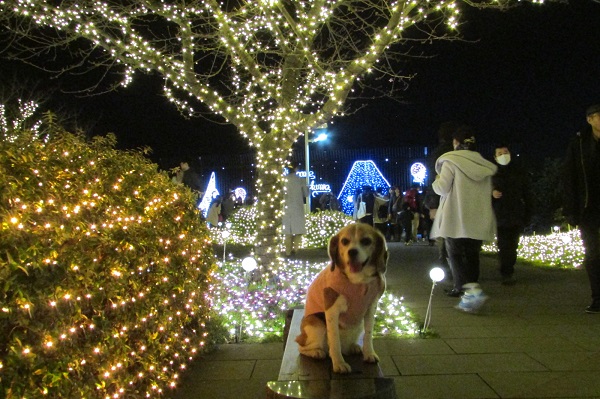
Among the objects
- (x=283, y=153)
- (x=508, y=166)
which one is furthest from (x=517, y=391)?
(x=283, y=153)

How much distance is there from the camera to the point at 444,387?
416cm

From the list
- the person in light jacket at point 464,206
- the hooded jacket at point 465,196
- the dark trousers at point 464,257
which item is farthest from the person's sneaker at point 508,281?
the hooded jacket at point 465,196

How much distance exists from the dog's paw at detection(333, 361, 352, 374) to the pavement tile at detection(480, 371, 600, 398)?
1.53m

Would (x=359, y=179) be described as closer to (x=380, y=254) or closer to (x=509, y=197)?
(x=509, y=197)

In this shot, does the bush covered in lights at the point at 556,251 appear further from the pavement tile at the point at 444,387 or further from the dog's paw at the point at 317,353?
the dog's paw at the point at 317,353

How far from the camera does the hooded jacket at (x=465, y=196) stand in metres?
6.81

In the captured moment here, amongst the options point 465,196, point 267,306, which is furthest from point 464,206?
point 267,306

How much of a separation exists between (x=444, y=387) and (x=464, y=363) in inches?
23.9

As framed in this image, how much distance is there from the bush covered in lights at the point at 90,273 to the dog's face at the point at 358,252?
116 cm

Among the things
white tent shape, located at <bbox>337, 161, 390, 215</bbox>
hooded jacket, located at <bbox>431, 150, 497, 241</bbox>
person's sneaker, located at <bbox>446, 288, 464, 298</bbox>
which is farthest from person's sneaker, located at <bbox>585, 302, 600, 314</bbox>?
white tent shape, located at <bbox>337, 161, 390, 215</bbox>

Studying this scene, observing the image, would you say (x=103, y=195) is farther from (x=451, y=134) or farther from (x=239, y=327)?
(x=451, y=134)

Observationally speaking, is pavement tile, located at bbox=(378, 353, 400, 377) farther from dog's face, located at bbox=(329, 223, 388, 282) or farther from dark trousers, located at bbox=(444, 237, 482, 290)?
dark trousers, located at bbox=(444, 237, 482, 290)

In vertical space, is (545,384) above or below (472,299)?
below

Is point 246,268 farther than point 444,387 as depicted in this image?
Yes
